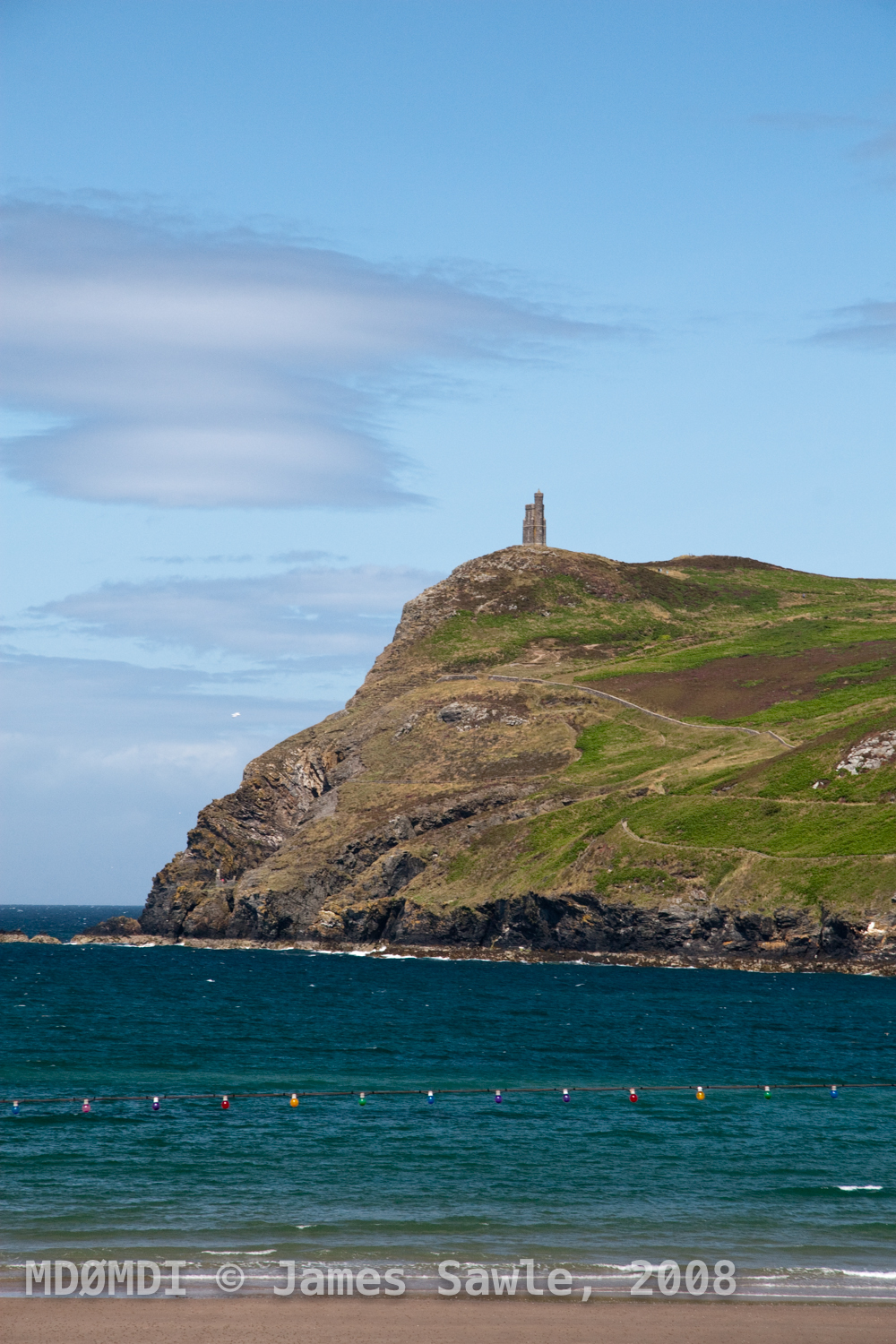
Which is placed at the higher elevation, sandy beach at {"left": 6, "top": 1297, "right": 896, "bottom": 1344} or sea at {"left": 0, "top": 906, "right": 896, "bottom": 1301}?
sandy beach at {"left": 6, "top": 1297, "right": 896, "bottom": 1344}

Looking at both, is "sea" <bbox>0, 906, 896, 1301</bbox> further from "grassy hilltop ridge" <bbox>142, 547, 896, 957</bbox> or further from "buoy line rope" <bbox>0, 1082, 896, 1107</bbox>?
"grassy hilltop ridge" <bbox>142, 547, 896, 957</bbox>

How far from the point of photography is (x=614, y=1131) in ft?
170

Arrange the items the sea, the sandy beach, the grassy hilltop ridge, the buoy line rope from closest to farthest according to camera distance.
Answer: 1. the sandy beach
2. the sea
3. the buoy line rope
4. the grassy hilltop ridge

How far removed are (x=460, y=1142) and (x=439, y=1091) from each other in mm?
11302

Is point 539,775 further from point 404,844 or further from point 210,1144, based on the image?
point 210,1144

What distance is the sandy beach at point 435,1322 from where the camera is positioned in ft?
93.2

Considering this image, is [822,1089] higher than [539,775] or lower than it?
lower

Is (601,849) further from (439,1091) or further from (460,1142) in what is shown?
(460,1142)

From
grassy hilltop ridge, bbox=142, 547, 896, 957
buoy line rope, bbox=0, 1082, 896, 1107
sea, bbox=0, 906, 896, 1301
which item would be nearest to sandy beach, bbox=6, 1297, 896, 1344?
sea, bbox=0, 906, 896, 1301

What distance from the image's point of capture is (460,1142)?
4941 cm

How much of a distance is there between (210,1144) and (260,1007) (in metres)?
55.1

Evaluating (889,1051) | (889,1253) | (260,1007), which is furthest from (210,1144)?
(260,1007)

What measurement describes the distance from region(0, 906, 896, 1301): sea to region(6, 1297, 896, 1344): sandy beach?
1.31 meters

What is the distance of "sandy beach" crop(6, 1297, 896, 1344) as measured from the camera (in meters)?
28.4
